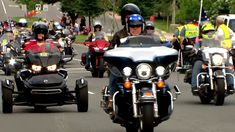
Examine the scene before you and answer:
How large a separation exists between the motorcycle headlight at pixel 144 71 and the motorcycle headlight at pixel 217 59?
6.44 meters

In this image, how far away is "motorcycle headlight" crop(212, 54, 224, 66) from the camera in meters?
18.2

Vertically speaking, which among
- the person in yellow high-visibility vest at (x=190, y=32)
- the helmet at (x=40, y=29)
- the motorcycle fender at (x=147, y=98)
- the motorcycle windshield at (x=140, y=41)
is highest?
the motorcycle windshield at (x=140, y=41)

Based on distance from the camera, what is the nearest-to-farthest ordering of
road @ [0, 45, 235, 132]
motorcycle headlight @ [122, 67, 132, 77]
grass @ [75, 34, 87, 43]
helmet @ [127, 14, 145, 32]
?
motorcycle headlight @ [122, 67, 132, 77] → helmet @ [127, 14, 145, 32] → road @ [0, 45, 235, 132] → grass @ [75, 34, 87, 43]

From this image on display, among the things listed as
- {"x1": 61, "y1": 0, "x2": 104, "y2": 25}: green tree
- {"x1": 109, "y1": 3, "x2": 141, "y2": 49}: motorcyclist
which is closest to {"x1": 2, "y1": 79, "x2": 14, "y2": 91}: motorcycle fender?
{"x1": 109, "y1": 3, "x2": 141, "y2": 49}: motorcyclist

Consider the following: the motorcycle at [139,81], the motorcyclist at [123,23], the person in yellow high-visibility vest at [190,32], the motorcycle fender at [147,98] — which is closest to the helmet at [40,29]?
the motorcyclist at [123,23]

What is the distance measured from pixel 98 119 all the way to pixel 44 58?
6.06 feet

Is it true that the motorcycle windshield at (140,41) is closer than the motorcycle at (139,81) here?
No

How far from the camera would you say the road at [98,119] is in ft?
46.4

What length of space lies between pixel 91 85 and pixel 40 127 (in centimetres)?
1138

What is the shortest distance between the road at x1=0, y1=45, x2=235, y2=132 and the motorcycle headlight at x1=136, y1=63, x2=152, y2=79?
6.86 ft

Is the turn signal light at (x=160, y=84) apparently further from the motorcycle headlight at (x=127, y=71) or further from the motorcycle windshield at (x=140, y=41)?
the motorcycle windshield at (x=140, y=41)

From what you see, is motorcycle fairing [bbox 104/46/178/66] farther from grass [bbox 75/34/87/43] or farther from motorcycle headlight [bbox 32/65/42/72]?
grass [bbox 75/34/87/43]

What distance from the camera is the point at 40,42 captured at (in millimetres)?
17375

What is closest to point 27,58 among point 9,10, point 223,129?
point 223,129
